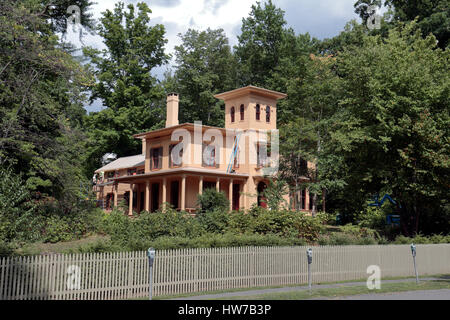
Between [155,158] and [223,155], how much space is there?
6.03 meters

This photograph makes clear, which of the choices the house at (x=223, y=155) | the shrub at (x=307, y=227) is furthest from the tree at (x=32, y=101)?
the shrub at (x=307, y=227)

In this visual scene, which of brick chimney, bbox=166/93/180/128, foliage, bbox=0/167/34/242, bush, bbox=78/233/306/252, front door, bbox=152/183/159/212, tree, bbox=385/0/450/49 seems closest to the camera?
bush, bbox=78/233/306/252

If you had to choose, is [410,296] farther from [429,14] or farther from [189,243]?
[429,14]

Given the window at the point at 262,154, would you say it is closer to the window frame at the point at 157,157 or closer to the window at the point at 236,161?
the window at the point at 236,161

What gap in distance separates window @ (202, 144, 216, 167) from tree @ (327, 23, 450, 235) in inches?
418

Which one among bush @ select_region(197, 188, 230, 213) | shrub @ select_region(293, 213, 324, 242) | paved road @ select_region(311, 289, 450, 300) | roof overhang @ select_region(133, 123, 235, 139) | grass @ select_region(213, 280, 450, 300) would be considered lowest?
paved road @ select_region(311, 289, 450, 300)

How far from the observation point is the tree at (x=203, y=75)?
54656mm

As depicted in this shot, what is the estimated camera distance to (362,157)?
26.6m

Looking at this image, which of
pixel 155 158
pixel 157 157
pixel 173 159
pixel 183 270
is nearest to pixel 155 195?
pixel 155 158

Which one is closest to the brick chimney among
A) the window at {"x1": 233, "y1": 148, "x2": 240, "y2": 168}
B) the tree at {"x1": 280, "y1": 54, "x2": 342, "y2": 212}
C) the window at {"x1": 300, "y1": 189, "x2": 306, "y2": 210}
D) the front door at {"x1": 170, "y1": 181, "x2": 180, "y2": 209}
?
the front door at {"x1": 170, "y1": 181, "x2": 180, "y2": 209}

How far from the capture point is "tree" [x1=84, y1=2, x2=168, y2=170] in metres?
47.5

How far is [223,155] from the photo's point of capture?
115 feet

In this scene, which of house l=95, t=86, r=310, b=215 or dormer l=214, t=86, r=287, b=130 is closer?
house l=95, t=86, r=310, b=215

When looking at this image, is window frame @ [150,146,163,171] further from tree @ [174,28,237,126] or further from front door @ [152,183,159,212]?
tree @ [174,28,237,126]
